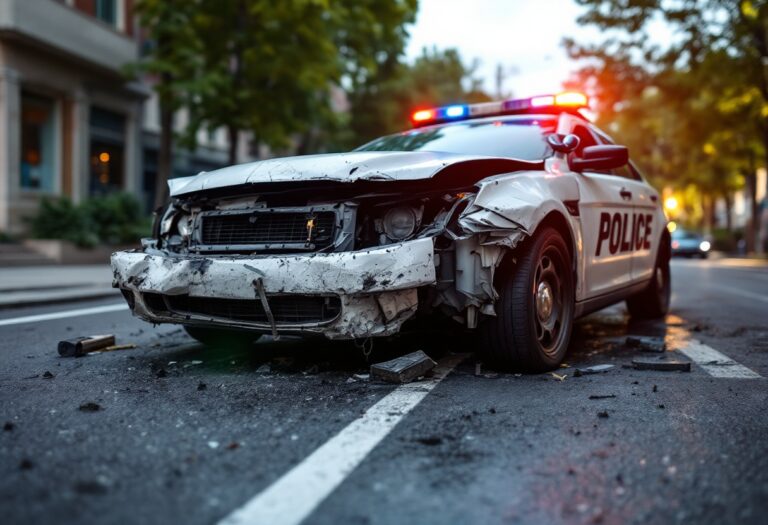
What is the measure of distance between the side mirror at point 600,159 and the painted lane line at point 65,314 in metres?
4.79

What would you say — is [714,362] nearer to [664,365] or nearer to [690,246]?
[664,365]

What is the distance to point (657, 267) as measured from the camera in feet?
22.3

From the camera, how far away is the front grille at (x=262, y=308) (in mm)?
3498

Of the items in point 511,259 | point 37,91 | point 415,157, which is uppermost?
point 37,91

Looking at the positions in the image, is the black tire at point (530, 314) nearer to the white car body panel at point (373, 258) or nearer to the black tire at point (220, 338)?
the white car body panel at point (373, 258)

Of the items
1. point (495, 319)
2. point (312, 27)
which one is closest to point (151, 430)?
point (495, 319)

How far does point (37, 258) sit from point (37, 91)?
5.10 meters

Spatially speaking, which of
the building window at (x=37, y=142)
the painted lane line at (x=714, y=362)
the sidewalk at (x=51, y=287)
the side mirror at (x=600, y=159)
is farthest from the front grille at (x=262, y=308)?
the building window at (x=37, y=142)

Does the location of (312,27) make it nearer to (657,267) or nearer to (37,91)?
(37,91)

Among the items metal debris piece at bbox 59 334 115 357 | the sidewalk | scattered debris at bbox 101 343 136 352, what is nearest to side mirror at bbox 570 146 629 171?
scattered debris at bbox 101 343 136 352

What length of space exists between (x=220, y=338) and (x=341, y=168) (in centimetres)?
190

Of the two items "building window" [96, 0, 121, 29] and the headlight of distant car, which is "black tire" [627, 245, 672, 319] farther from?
"building window" [96, 0, 121, 29]

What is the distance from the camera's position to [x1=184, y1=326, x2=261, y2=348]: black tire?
15.9ft

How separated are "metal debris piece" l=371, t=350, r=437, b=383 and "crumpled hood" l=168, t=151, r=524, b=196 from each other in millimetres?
938
